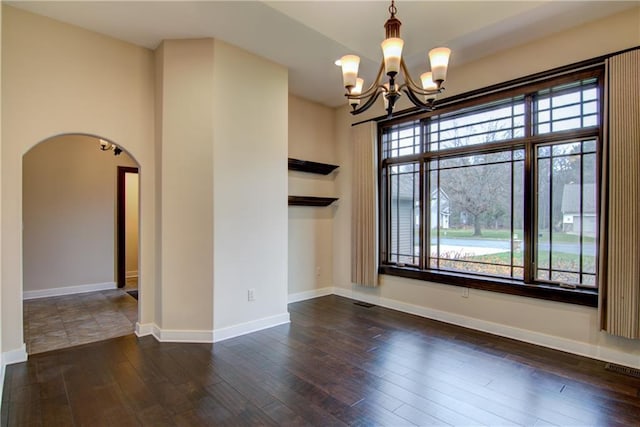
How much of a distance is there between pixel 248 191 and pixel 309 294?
226cm

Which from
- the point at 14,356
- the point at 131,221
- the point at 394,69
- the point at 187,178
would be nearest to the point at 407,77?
the point at 394,69

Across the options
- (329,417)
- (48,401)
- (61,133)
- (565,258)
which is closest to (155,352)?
(48,401)

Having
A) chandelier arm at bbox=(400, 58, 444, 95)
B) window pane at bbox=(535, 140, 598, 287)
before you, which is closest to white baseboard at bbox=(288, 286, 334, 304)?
window pane at bbox=(535, 140, 598, 287)

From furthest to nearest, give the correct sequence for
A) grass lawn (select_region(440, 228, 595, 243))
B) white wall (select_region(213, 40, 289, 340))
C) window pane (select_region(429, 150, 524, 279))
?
window pane (select_region(429, 150, 524, 279)) → white wall (select_region(213, 40, 289, 340)) → grass lawn (select_region(440, 228, 595, 243))

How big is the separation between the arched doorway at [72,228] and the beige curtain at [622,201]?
541cm

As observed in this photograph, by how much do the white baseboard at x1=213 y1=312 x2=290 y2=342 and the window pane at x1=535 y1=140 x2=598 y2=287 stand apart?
9.81 feet

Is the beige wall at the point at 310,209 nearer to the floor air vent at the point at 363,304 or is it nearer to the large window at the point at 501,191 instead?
the floor air vent at the point at 363,304

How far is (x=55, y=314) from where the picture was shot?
4.43m

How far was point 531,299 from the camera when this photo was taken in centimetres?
362

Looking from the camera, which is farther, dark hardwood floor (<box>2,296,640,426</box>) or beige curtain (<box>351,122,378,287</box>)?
beige curtain (<box>351,122,378,287</box>)

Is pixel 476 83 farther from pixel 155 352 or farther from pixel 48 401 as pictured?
pixel 48 401

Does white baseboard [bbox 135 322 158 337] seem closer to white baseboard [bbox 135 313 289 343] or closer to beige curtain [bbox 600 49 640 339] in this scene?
white baseboard [bbox 135 313 289 343]

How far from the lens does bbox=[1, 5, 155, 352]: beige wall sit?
303 cm

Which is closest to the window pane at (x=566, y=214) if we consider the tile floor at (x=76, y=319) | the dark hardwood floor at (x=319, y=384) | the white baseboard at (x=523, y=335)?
the white baseboard at (x=523, y=335)
